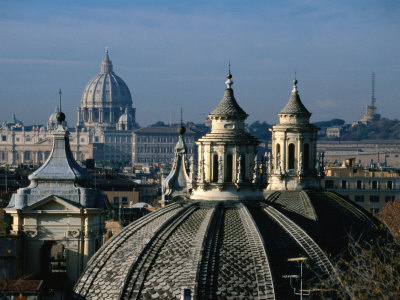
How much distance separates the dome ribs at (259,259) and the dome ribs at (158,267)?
1262 mm

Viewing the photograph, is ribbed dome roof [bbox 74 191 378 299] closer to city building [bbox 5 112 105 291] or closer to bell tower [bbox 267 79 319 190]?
city building [bbox 5 112 105 291]

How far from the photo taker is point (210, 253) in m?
33.1

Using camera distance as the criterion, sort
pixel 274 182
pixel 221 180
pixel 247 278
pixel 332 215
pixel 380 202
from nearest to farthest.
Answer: pixel 247 278
pixel 221 180
pixel 332 215
pixel 274 182
pixel 380 202

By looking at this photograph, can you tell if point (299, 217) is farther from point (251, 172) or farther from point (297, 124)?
point (297, 124)

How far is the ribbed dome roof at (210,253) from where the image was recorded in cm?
3209

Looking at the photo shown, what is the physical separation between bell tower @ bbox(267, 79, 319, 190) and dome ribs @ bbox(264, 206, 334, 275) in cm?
1016

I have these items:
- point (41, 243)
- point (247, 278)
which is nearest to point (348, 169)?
point (41, 243)

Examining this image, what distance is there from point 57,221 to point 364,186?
59380 millimetres

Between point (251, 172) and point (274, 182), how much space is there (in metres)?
9.82

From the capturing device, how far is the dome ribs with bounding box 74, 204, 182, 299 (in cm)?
3341

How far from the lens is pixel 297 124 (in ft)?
156

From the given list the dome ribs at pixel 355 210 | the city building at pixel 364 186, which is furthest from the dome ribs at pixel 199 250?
the city building at pixel 364 186

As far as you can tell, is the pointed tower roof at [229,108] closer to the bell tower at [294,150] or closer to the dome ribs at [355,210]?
the dome ribs at [355,210]

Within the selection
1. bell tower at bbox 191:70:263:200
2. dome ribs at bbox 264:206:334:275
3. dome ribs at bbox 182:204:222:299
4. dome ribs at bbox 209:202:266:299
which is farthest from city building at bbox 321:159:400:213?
dome ribs at bbox 209:202:266:299
